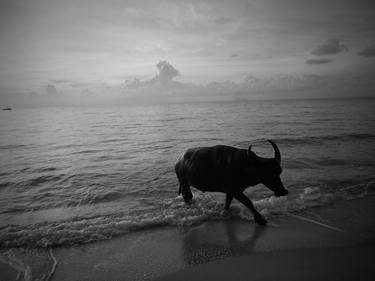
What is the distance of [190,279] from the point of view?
3699mm

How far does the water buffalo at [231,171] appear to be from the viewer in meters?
5.53

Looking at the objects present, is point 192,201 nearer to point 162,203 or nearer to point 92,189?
point 162,203

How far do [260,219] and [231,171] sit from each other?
47.3 inches

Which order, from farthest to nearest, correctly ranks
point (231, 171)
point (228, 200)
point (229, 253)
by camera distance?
1. point (228, 200)
2. point (231, 171)
3. point (229, 253)

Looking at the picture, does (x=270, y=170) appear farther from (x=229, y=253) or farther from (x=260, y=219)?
(x=229, y=253)

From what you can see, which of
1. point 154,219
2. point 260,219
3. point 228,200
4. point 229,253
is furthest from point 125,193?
point 229,253

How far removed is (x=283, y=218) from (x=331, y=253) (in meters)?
1.58

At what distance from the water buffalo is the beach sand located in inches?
28.2

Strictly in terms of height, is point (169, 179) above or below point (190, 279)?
below

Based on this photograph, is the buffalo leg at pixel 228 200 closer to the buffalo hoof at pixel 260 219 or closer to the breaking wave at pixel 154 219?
the breaking wave at pixel 154 219

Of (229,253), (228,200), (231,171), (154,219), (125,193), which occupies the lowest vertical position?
(125,193)

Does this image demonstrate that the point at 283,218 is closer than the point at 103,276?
No

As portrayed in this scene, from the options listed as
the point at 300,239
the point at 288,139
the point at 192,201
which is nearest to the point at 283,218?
the point at 300,239

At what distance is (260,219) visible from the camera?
5.42 meters
